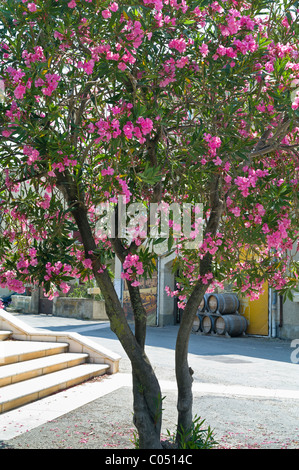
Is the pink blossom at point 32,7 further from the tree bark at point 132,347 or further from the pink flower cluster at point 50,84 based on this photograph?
the tree bark at point 132,347

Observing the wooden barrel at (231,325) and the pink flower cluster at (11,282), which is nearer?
the pink flower cluster at (11,282)

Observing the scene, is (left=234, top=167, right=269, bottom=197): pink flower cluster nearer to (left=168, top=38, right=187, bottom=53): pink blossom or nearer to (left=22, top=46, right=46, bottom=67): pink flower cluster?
(left=168, top=38, right=187, bottom=53): pink blossom

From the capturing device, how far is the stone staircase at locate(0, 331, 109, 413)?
22.9ft

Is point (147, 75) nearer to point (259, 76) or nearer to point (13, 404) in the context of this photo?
point (259, 76)

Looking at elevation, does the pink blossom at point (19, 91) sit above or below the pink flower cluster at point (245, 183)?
above

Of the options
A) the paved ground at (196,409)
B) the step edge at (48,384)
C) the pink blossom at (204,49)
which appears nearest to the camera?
the pink blossom at (204,49)

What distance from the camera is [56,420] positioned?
613cm

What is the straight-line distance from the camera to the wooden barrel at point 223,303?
59.6 ft

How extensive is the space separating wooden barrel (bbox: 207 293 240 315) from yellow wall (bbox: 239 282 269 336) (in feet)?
1.63

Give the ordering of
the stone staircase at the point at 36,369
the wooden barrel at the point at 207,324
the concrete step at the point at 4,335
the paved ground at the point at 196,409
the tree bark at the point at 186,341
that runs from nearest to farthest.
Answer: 1. the tree bark at the point at 186,341
2. the paved ground at the point at 196,409
3. the stone staircase at the point at 36,369
4. the concrete step at the point at 4,335
5. the wooden barrel at the point at 207,324

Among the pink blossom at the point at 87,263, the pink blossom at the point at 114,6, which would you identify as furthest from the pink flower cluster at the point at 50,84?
the pink blossom at the point at 87,263

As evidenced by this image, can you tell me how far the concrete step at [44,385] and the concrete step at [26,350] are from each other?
22.5 inches
